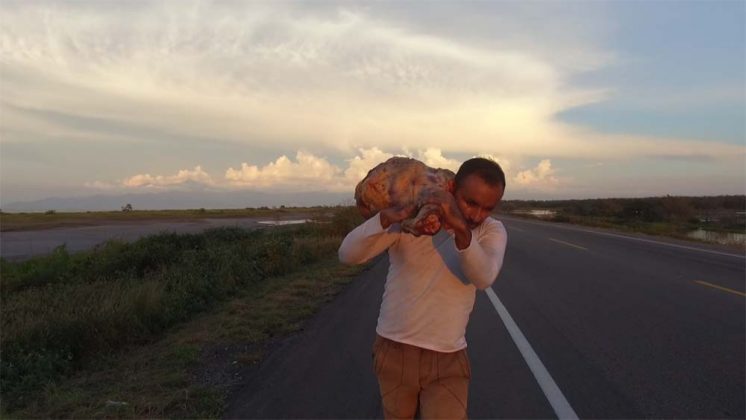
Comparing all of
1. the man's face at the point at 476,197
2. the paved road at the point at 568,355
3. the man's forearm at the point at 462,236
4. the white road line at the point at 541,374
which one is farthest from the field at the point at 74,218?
the man's forearm at the point at 462,236

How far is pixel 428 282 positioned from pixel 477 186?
537 millimetres

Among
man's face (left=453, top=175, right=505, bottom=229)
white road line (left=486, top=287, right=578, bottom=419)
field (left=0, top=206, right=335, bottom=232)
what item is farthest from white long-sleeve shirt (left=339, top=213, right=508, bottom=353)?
field (left=0, top=206, right=335, bottom=232)

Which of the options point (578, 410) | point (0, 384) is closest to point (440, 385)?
point (578, 410)

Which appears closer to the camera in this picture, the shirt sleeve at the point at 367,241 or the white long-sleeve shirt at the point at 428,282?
the shirt sleeve at the point at 367,241

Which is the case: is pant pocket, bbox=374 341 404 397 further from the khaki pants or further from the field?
the field

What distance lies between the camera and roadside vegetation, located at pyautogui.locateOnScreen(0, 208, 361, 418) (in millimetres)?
5961

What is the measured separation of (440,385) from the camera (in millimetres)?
2791

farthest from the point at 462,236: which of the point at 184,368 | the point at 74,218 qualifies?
the point at 74,218

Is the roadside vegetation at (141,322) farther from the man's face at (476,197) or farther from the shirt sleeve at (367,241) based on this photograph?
the man's face at (476,197)

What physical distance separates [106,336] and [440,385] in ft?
23.6

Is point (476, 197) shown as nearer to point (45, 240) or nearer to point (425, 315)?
point (425, 315)

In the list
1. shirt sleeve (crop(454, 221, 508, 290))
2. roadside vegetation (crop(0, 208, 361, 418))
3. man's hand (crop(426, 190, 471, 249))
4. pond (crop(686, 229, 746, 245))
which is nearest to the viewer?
man's hand (crop(426, 190, 471, 249))

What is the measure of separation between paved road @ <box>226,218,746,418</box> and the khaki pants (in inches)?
94.6

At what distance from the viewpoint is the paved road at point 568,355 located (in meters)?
5.36
